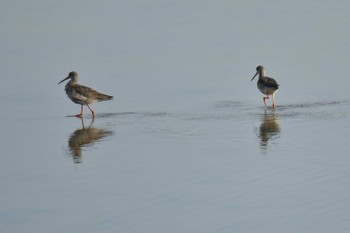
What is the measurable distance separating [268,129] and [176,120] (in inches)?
69.9

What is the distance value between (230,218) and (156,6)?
20.2 m

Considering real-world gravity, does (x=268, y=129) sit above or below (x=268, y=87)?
below

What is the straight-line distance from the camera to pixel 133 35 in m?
26.2

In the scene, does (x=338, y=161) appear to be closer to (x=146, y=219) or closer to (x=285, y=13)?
(x=146, y=219)

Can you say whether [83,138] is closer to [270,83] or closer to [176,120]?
[176,120]

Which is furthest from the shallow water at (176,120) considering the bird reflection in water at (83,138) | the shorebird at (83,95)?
the shorebird at (83,95)

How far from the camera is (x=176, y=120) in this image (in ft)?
56.7

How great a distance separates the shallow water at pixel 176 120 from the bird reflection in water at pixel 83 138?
2 centimetres

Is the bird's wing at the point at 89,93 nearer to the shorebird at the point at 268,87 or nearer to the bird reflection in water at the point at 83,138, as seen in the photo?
the bird reflection in water at the point at 83,138

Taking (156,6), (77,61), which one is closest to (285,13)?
(156,6)

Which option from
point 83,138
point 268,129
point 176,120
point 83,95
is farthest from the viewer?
point 83,95

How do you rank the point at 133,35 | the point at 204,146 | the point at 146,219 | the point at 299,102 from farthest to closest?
the point at 133,35 < the point at 299,102 < the point at 204,146 < the point at 146,219

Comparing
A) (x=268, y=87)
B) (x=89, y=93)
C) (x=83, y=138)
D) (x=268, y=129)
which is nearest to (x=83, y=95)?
(x=89, y=93)

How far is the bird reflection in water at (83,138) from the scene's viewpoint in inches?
590
